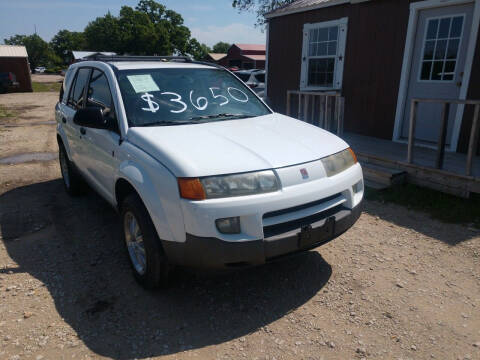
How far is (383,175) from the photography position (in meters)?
5.53

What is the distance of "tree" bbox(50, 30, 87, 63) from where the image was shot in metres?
103

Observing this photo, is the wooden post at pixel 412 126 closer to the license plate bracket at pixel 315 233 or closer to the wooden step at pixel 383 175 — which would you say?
the wooden step at pixel 383 175

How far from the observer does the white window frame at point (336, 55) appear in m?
8.32

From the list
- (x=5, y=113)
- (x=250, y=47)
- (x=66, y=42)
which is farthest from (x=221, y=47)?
(x=5, y=113)

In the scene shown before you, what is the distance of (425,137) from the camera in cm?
698

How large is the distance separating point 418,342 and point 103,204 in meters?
4.02

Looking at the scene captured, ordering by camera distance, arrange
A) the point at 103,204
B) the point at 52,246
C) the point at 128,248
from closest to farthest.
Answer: the point at 128,248 < the point at 52,246 < the point at 103,204

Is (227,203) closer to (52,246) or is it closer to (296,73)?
(52,246)

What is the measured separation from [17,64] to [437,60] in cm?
2974

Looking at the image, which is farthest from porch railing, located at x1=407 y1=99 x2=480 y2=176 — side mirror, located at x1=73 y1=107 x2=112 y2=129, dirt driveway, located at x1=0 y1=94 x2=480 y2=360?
side mirror, located at x1=73 y1=107 x2=112 y2=129

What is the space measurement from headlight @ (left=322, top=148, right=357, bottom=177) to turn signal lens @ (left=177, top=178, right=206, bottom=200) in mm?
1019

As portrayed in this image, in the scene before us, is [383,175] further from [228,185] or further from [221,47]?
[221,47]

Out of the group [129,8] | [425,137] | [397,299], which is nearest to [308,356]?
[397,299]

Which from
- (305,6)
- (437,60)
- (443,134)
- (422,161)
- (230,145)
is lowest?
(422,161)
